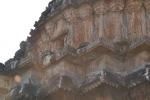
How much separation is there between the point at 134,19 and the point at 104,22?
131 cm

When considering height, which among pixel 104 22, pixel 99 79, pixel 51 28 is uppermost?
pixel 51 28

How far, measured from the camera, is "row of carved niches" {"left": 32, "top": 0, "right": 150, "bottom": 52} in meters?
16.0

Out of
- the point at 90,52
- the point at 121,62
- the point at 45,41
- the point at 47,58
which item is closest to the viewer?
the point at 90,52

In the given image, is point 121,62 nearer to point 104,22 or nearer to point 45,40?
point 104,22

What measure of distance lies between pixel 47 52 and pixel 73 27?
75.4 inches

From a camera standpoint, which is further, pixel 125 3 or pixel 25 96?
pixel 125 3

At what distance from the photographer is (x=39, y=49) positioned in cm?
1911

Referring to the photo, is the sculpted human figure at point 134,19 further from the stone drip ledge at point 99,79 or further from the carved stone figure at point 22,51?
the carved stone figure at point 22,51

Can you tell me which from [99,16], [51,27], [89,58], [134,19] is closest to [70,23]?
[51,27]

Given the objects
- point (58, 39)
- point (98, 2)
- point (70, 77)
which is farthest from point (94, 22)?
point (70, 77)

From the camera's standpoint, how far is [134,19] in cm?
1617

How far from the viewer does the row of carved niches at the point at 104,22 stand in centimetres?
1599

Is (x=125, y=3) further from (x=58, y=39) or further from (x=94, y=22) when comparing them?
(x=58, y=39)

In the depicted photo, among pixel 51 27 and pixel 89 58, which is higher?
pixel 51 27
